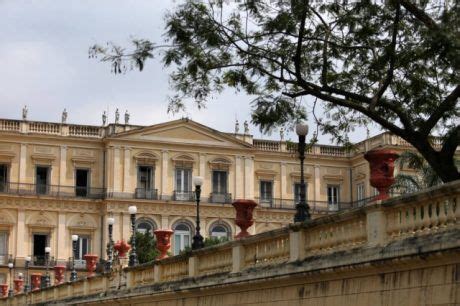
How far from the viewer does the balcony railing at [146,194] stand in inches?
2494

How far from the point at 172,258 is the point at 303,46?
5.92 meters

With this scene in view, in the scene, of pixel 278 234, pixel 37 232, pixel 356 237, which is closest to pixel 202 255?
pixel 278 234

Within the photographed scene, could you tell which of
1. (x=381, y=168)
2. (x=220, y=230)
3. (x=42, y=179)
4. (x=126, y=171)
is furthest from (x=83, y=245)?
(x=381, y=168)

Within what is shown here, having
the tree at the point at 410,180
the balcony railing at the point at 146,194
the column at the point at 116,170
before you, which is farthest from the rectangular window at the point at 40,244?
the tree at the point at 410,180

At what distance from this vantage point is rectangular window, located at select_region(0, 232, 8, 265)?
6016 cm

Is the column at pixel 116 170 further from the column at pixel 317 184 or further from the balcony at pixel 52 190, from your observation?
the column at pixel 317 184

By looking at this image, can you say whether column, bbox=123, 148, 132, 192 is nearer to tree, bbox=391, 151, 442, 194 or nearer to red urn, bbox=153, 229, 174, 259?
tree, bbox=391, 151, 442, 194

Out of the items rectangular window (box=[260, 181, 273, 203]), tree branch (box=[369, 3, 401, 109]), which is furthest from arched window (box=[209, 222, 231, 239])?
tree branch (box=[369, 3, 401, 109])

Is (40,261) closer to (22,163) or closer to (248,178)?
(22,163)

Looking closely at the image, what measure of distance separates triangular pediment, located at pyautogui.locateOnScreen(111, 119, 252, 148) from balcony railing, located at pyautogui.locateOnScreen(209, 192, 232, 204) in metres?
3.32

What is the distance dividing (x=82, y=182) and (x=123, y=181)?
9.55ft

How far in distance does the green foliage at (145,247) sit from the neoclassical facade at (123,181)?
576 cm

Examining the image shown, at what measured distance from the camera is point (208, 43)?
2056 centimetres

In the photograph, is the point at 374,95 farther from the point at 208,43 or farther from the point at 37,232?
the point at 37,232
